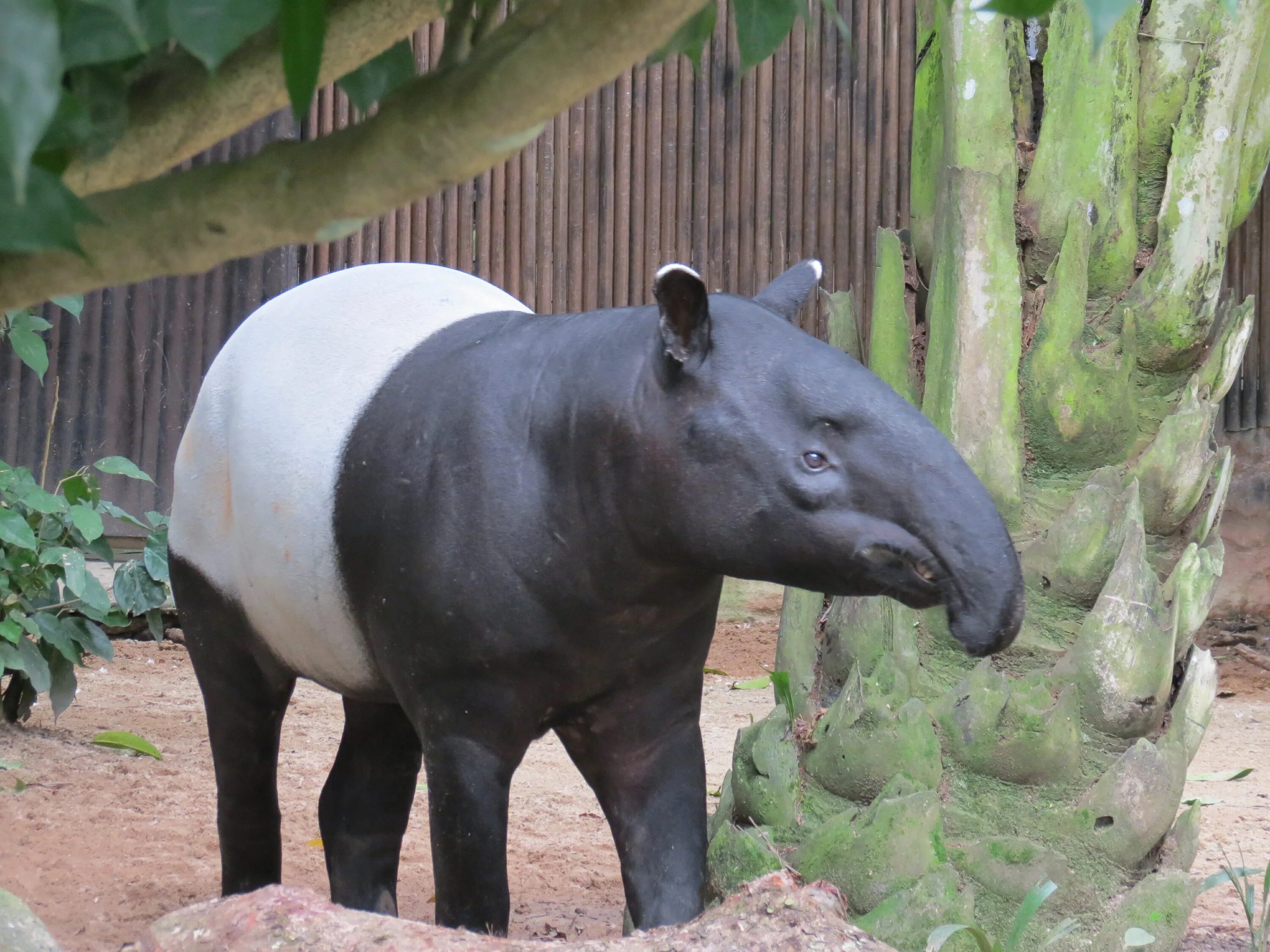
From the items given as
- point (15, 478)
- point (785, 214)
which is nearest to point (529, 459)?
point (15, 478)

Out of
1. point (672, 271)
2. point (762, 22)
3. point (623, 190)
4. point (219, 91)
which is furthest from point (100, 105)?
point (623, 190)

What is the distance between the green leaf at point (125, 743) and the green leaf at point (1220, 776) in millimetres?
3323

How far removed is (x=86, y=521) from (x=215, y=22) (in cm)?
356

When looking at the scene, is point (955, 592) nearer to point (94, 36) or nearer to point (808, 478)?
point (808, 478)

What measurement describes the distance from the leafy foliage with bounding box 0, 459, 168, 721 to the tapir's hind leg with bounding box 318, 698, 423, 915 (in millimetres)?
1251

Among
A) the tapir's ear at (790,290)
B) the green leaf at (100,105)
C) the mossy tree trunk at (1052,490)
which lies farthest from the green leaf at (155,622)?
the green leaf at (100,105)

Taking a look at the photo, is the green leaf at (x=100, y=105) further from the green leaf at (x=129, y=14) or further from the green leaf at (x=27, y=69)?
the green leaf at (x=27, y=69)

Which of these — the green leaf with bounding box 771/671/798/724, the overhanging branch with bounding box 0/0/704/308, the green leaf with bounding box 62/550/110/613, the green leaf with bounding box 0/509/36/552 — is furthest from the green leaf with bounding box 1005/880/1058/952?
the green leaf with bounding box 62/550/110/613

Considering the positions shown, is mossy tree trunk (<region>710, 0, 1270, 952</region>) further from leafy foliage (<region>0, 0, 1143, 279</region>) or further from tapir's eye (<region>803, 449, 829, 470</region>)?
leafy foliage (<region>0, 0, 1143, 279</region>)

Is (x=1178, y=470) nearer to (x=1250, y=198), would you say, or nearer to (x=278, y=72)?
(x=1250, y=198)

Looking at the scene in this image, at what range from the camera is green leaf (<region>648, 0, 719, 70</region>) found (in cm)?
123

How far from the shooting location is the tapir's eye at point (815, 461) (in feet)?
6.38

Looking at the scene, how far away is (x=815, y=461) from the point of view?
195 cm

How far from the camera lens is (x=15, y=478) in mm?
3936
